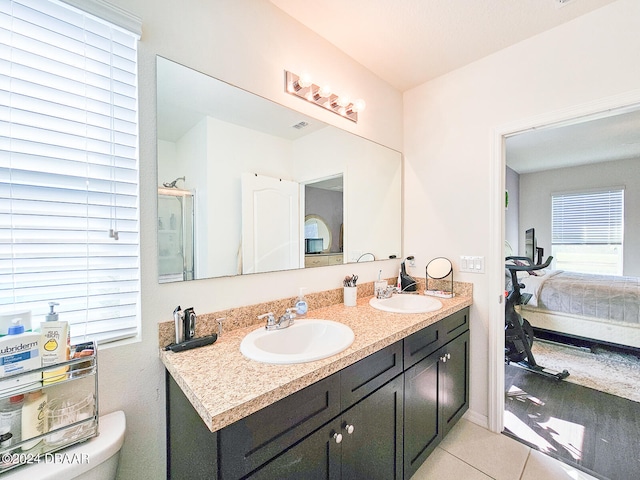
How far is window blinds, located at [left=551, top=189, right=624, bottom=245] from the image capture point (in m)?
4.67

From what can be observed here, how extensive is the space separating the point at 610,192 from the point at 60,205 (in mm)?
7077

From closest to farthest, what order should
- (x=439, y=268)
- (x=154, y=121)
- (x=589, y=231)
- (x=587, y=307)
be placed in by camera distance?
(x=154, y=121)
(x=439, y=268)
(x=587, y=307)
(x=589, y=231)

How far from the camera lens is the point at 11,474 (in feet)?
2.29

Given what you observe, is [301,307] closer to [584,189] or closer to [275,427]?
[275,427]

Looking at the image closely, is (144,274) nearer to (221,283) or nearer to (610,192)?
(221,283)

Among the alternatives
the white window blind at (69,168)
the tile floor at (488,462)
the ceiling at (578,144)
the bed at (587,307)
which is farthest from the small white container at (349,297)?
the bed at (587,307)

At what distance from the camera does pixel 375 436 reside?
117 centimetres

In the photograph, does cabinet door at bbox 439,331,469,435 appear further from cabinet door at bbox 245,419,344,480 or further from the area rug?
the area rug

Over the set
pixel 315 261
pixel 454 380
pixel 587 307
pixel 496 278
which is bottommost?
pixel 454 380

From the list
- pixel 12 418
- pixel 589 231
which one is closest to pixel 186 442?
pixel 12 418

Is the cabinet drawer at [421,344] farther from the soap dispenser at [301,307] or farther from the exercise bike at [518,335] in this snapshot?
the exercise bike at [518,335]

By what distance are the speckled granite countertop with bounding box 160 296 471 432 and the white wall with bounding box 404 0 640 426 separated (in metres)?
0.95

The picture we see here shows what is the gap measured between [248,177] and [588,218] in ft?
20.7

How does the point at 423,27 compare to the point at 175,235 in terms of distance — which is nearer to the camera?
the point at 175,235
